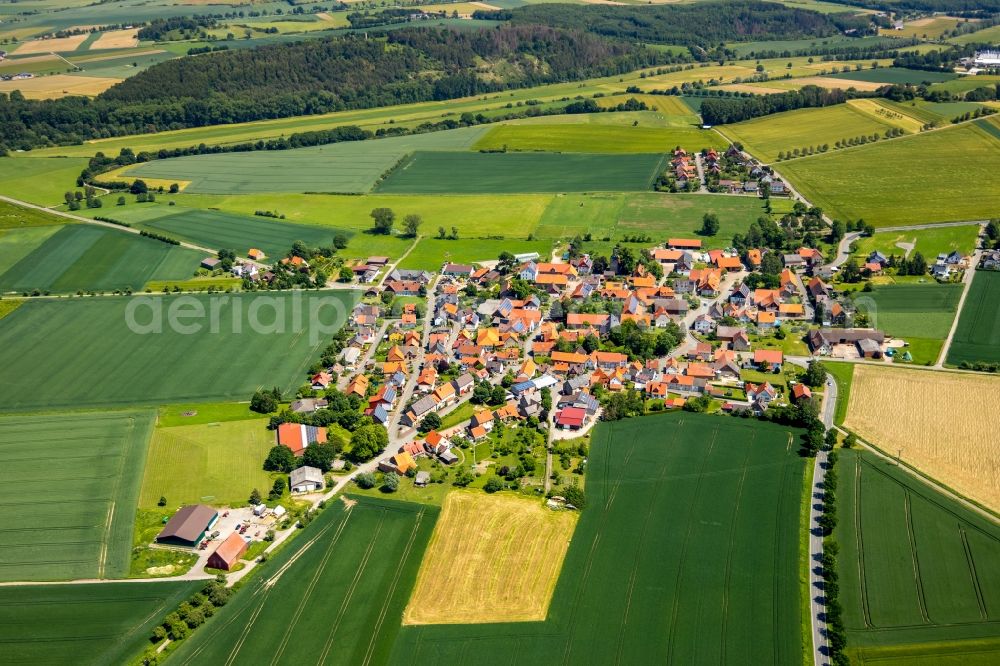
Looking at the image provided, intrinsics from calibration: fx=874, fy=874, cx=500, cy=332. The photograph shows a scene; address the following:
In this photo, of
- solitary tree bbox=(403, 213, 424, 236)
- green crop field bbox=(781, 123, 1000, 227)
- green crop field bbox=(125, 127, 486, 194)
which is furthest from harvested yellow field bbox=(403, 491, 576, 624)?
green crop field bbox=(125, 127, 486, 194)

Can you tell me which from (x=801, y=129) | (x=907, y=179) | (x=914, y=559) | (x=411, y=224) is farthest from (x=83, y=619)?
(x=801, y=129)

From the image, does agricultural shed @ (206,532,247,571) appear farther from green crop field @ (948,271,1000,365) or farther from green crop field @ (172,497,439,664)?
green crop field @ (948,271,1000,365)

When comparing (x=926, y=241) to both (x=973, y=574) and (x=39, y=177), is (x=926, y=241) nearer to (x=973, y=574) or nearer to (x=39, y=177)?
(x=973, y=574)

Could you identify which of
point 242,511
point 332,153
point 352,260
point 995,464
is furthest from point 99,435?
point 332,153

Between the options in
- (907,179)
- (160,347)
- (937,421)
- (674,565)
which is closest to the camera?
(674,565)

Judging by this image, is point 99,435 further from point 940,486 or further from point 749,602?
point 940,486
